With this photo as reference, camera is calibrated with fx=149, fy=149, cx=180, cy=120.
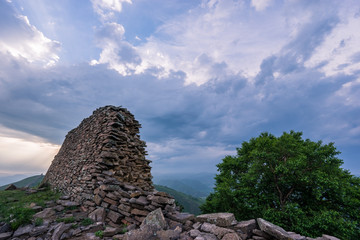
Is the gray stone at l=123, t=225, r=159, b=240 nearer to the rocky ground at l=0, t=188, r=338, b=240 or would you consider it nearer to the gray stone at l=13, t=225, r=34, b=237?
the rocky ground at l=0, t=188, r=338, b=240

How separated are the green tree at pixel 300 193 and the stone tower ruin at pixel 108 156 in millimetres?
9203

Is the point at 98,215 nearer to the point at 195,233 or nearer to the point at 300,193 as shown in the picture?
the point at 195,233

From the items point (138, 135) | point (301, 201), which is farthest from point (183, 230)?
point (301, 201)

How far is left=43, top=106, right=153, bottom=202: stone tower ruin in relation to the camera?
31.1ft

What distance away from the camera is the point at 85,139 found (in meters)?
13.3

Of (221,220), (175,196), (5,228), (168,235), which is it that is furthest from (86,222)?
(175,196)

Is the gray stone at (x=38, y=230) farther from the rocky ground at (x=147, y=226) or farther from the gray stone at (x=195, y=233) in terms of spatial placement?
the gray stone at (x=195, y=233)

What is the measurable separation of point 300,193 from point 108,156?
671 inches

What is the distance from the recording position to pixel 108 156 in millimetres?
9766

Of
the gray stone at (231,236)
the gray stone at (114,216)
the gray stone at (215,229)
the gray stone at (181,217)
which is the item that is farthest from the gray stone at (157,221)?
the gray stone at (231,236)

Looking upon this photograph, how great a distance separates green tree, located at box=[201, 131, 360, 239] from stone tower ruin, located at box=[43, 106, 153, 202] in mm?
9203

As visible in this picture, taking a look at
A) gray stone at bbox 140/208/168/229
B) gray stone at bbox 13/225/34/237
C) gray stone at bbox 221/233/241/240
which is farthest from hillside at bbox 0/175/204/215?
gray stone at bbox 221/233/241/240

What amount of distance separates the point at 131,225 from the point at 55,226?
10.6ft

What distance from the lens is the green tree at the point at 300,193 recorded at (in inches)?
433
